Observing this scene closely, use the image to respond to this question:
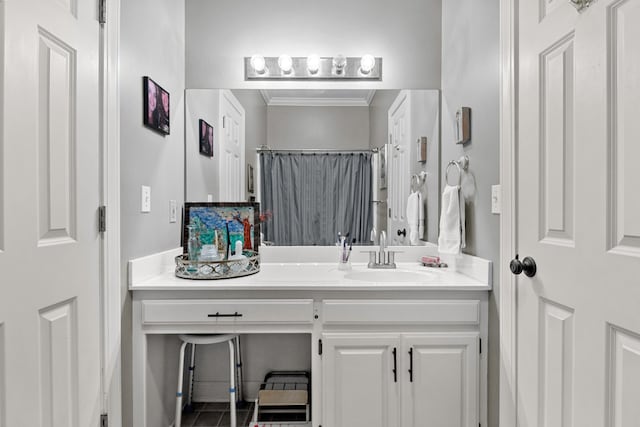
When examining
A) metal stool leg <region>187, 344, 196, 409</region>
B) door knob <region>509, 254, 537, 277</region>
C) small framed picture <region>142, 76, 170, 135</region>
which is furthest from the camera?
metal stool leg <region>187, 344, 196, 409</region>

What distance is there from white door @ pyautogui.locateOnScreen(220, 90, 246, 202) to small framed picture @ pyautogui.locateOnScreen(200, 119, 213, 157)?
0.21ft

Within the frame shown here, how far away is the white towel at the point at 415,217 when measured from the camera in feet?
7.07

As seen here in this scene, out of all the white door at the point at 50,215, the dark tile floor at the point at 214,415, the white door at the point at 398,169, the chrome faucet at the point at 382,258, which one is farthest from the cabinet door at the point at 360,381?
the white door at the point at 50,215

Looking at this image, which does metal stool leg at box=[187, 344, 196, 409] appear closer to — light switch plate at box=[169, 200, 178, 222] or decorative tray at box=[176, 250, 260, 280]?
decorative tray at box=[176, 250, 260, 280]

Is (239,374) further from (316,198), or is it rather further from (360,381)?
(316,198)

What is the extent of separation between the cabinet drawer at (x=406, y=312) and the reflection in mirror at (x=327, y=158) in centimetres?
66

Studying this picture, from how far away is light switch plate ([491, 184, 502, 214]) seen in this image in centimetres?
145

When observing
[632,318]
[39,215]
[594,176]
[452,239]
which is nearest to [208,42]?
[39,215]

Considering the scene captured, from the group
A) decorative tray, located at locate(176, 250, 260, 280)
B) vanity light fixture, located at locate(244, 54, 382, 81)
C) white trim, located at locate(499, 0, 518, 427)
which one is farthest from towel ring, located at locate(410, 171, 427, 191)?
decorative tray, located at locate(176, 250, 260, 280)

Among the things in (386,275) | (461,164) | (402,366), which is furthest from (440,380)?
(461,164)

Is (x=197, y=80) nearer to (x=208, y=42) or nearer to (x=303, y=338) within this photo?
(x=208, y=42)

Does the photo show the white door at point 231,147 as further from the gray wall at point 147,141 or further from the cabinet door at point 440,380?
the cabinet door at point 440,380

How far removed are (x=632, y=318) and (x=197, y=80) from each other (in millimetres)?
2222

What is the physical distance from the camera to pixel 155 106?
1.74 meters
